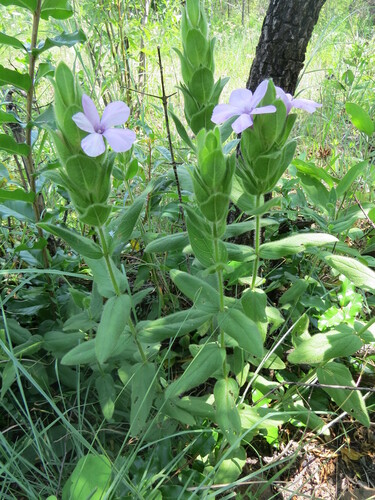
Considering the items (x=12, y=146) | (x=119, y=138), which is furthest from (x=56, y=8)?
(x=119, y=138)

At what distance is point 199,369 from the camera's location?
3.47ft

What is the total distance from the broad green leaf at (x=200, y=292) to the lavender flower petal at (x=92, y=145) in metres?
0.44

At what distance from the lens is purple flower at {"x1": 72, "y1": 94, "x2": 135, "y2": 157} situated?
2.48ft

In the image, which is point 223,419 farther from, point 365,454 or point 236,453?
point 365,454

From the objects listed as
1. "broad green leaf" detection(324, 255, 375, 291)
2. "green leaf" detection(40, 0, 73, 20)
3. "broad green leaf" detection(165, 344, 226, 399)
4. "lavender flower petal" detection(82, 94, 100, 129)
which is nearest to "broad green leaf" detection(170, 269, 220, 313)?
"broad green leaf" detection(165, 344, 226, 399)

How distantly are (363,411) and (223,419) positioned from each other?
44 centimetres

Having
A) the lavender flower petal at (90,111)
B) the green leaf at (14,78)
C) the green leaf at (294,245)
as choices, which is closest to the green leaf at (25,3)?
the green leaf at (14,78)

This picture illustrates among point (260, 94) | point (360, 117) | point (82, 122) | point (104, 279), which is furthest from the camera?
point (360, 117)

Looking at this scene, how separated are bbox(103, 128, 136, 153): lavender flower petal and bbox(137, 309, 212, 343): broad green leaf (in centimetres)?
47

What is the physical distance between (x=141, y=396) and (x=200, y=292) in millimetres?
319

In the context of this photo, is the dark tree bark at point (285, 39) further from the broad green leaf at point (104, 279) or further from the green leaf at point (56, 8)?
the broad green leaf at point (104, 279)

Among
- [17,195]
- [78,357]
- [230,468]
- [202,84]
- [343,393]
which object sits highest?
[202,84]

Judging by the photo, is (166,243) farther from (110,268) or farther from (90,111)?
(90,111)

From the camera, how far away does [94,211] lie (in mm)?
896
